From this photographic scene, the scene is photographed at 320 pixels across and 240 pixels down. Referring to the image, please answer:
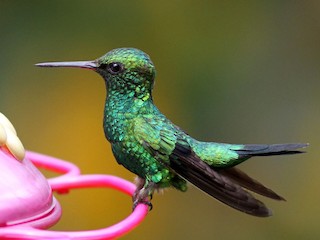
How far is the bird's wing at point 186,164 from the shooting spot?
132cm

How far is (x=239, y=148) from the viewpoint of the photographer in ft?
4.76

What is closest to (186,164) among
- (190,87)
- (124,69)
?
(124,69)

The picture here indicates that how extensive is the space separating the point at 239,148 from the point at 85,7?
73.9 inches

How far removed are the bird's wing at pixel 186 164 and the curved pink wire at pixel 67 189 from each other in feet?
0.36

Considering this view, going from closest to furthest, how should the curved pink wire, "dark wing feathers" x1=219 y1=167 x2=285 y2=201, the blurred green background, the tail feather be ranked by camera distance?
the curved pink wire < the tail feather < "dark wing feathers" x1=219 y1=167 x2=285 y2=201 < the blurred green background

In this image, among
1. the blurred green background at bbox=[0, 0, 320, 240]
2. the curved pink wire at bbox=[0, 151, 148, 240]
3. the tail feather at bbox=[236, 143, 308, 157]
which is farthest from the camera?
the blurred green background at bbox=[0, 0, 320, 240]

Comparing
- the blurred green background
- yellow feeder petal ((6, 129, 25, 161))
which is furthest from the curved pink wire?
the blurred green background

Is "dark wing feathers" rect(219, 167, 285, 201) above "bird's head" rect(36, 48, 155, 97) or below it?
below

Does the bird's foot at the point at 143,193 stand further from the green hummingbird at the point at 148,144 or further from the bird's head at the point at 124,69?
the bird's head at the point at 124,69

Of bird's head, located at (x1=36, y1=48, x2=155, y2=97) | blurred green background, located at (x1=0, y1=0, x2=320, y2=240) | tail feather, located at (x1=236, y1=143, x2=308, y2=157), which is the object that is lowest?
blurred green background, located at (x1=0, y1=0, x2=320, y2=240)

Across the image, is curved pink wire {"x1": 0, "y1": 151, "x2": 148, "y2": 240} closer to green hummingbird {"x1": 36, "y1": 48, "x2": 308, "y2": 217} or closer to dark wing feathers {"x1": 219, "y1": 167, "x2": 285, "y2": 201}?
green hummingbird {"x1": 36, "y1": 48, "x2": 308, "y2": 217}

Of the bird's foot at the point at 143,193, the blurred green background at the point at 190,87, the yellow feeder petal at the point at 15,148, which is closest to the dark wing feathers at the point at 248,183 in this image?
the bird's foot at the point at 143,193

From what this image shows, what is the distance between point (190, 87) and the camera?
124 inches

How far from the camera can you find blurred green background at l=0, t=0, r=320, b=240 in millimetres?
3080
